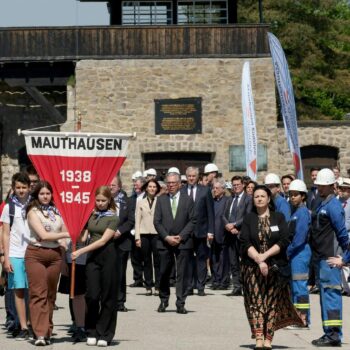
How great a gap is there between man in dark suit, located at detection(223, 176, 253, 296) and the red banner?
23.7ft

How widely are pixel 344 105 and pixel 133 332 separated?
49802mm

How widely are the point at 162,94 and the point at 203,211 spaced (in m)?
18.8

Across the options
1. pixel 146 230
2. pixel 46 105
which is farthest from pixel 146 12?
pixel 146 230

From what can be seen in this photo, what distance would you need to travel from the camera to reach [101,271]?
45.8 ft

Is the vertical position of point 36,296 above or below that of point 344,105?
below

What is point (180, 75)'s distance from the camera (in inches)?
1563

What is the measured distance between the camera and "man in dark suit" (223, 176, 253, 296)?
850 inches

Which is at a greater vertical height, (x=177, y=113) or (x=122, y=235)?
(x=177, y=113)

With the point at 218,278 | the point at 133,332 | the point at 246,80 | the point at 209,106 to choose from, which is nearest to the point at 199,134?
the point at 209,106

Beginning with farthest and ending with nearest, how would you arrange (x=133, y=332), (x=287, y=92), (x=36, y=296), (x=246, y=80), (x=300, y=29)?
(x=300, y=29) → (x=246, y=80) → (x=287, y=92) → (x=133, y=332) → (x=36, y=296)

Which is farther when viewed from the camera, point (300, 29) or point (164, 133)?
point (300, 29)

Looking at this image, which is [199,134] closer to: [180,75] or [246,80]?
[180,75]

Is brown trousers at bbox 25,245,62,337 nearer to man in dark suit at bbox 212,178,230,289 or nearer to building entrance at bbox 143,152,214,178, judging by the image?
man in dark suit at bbox 212,178,230,289

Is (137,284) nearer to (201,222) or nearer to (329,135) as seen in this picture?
(201,222)
